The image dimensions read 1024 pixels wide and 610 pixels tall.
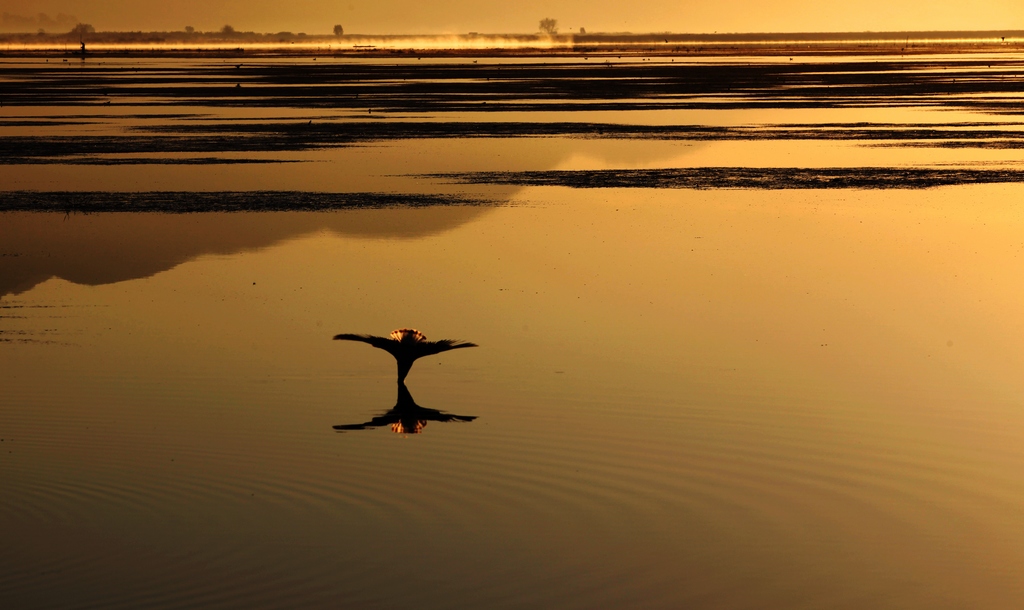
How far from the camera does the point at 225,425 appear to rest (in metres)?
11.5

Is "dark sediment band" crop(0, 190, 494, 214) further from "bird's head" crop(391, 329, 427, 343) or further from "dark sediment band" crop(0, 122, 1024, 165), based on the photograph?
"bird's head" crop(391, 329, 427, 343)

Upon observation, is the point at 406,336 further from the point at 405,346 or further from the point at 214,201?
the point at 214,201

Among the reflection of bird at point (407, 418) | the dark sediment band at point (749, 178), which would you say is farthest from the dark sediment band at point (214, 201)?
the reflection of bird at point (407, 418)

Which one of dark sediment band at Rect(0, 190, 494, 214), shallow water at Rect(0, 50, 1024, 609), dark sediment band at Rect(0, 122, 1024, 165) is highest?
dark sediment band at Rect(0, 122, 1024, 165)

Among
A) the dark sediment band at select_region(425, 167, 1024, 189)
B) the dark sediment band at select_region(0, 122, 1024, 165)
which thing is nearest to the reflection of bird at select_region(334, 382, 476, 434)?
the dark sediment band at select_region(425, 167, 1024, 189)

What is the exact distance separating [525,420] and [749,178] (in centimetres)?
1855

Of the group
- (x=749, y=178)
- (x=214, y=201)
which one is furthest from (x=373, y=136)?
(x=214, y=201)

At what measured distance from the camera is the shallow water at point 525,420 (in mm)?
8297

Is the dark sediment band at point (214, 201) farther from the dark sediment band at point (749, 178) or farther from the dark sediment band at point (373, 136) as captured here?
the dark sediment band at point (373, 136)

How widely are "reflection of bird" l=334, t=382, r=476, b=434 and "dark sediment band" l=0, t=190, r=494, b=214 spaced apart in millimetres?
13672

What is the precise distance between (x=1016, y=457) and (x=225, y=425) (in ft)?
18.7

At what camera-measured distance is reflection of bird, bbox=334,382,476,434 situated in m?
11.4

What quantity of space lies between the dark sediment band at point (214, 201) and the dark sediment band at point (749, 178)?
9.60ft

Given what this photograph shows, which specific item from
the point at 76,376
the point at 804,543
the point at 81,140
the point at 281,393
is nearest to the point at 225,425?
the point at 281,393
